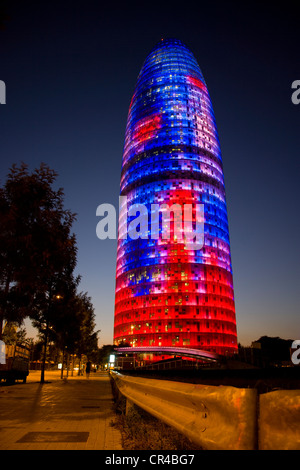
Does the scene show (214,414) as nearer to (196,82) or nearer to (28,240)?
(28,240)

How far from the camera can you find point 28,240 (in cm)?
1388

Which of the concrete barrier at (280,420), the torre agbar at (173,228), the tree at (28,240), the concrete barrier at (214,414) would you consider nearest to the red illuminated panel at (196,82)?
the torre agbar at (173,228)

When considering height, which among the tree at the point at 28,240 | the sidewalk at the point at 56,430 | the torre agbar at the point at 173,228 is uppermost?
the torre agbar at the point at 173,228

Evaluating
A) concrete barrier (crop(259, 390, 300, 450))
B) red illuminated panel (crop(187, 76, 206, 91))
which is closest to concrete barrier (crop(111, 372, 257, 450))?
concrete barrier (crop(259, 390, 300, 450))

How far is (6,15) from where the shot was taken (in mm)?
4418

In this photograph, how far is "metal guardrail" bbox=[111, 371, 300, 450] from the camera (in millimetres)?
1873

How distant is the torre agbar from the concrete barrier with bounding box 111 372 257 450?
89.7m

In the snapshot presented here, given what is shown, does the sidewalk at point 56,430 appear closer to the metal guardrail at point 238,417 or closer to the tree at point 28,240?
the metal guardrail at point 238,417

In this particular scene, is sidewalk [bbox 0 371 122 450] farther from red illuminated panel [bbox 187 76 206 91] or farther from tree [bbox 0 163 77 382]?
red illuminated panel [bbox 187 76 206 91]

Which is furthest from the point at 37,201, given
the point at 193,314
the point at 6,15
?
the point at 193,314

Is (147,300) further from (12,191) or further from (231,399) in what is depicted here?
(231,399)

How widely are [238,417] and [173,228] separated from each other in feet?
323

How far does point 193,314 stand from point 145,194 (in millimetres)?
43480

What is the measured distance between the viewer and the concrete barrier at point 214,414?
83.9 inches
